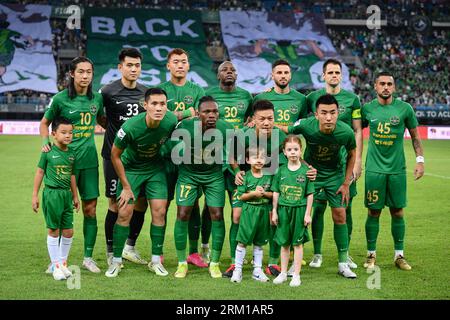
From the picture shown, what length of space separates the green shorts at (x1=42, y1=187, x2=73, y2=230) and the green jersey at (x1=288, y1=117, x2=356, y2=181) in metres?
2.53

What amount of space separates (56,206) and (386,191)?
3.72m

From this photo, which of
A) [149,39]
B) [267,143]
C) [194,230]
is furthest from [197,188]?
[149,39]

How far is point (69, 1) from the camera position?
44219mm

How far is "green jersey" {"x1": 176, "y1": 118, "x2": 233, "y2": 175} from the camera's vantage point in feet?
24.2

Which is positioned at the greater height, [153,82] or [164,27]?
[164,27]

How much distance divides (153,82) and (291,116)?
1262 inches

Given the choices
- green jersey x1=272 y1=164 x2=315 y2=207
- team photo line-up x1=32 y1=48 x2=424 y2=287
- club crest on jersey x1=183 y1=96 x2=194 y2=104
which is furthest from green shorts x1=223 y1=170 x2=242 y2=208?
club crest on jersey x1=183 y1=96 x2=194 y2=104

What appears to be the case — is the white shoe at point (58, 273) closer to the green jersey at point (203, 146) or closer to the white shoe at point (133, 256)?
the white shoe at point (133, 256)

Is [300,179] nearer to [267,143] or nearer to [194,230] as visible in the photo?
[267,143]

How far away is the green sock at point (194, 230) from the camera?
26.9 ft

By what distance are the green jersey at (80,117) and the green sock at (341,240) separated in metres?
2.80
